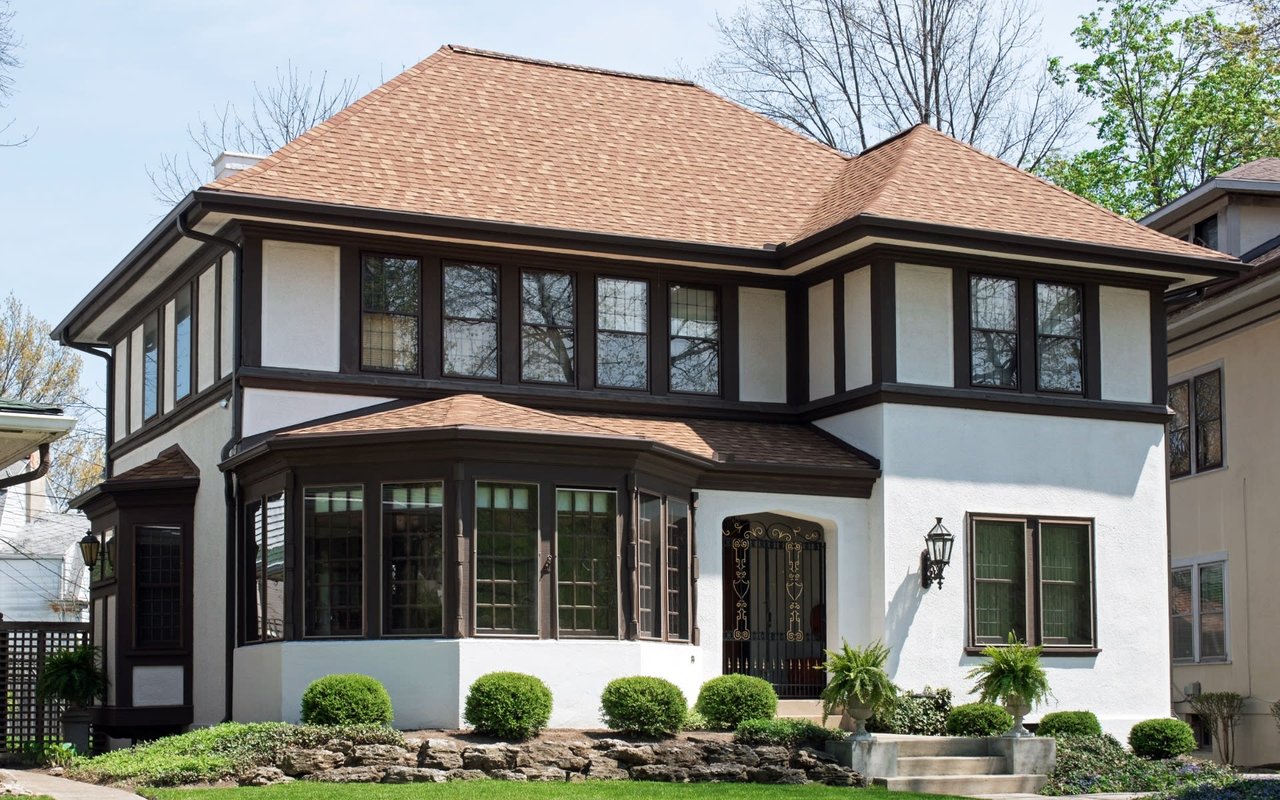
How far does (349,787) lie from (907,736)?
23.3ft

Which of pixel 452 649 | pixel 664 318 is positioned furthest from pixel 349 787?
pixel 664 318

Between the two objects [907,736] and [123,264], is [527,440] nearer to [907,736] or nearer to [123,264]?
[907,736]

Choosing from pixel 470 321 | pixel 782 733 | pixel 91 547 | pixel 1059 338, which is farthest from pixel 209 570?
pixel 1059 338

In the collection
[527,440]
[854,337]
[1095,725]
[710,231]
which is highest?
[710,231]

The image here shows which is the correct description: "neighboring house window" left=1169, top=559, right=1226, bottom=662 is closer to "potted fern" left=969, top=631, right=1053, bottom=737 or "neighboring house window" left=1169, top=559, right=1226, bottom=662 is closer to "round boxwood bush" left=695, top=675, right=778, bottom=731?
"potted fern" left=969, top=631, right=1053, bottom=737

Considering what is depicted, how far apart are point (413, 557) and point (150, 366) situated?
813 centimetres

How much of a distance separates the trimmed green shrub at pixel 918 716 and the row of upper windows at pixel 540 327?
4811 millimetres

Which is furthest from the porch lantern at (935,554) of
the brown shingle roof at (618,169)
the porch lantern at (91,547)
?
the porch lantern at (91,547)

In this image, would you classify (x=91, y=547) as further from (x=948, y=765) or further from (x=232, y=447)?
(x=948, y=765)

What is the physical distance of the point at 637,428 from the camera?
21.7 meters

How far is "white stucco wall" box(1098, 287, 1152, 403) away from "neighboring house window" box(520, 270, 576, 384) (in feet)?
23.3

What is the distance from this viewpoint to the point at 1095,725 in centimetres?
2166

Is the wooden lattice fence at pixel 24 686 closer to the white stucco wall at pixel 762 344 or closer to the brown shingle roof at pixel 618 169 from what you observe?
Result: the brown shingle roof at pixel 618 169

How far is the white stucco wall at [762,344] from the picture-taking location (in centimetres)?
2358
